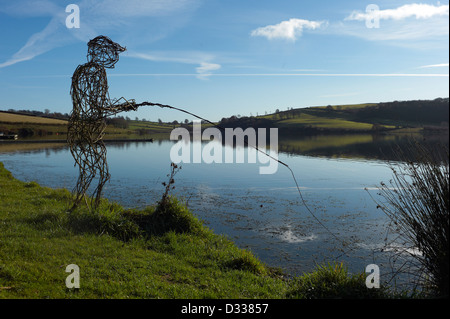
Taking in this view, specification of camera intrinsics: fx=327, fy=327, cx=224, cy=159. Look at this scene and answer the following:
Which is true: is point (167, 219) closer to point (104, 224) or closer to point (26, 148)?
point (104, 224)

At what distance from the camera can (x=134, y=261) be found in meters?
6.29

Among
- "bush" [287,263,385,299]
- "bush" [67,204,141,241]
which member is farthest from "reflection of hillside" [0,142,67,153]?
"bush" [287,263,385,299]

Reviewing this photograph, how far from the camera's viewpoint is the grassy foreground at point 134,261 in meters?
4.87

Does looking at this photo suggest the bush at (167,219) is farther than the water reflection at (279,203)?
No

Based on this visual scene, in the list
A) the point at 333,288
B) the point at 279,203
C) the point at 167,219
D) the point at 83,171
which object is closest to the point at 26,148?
the point at 279,203

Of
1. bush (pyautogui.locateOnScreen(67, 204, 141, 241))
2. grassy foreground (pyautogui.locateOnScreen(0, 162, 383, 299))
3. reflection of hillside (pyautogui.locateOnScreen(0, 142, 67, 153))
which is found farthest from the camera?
reflection of hillside (pyautogui.locateOnScreen(0, 142, 67, 153))

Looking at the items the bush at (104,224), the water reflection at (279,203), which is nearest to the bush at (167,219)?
the bush at (104,224)

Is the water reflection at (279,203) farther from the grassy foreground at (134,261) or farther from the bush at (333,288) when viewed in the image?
the bush at (333,288)

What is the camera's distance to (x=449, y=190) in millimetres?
4309

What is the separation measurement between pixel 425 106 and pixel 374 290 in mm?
2755

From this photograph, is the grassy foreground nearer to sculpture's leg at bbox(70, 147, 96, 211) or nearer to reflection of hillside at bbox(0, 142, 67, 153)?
sculpture's leg at bbox(70, 147, 96, 211)

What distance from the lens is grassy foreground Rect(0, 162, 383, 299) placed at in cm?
487

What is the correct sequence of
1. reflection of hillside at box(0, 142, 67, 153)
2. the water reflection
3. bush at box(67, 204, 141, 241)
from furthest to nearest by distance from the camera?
reflection of hillside at box(0, 142, 67, 153) < the water reflection < bush at box(67, 204, 141, 241)

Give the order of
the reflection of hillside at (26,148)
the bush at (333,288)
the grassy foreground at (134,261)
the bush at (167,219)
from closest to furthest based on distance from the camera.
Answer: the bush at (333,288) < the grassy foreground at (134,261) < the bush at (167,219) < the reflection of hillside at (26,148)
